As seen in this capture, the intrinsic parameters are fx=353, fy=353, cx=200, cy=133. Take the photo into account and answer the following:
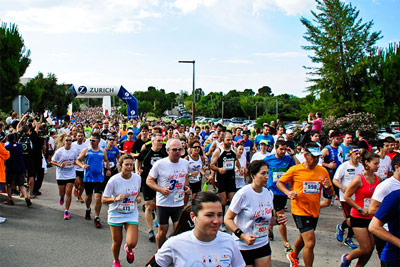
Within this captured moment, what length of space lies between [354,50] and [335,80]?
2.79 meters

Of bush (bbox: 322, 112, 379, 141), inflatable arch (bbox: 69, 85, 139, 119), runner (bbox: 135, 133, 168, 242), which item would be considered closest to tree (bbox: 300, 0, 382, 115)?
bush (bbox: 322, 112, 379, 141)

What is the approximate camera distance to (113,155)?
8.65 m

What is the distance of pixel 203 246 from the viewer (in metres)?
2.50

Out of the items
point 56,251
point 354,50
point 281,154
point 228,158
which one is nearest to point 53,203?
point 56,251

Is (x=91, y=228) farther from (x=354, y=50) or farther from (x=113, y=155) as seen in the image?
(x=354, y=50)

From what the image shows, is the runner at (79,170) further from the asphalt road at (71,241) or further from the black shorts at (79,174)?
the asphalt road at (71,241)

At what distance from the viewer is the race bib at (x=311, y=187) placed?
500 centimetres

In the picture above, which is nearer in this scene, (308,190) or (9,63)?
(308,190)

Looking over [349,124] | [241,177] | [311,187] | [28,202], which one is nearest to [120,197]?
[311,187]

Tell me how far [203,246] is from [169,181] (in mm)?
3001

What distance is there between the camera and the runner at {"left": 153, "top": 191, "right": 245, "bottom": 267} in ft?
8.11

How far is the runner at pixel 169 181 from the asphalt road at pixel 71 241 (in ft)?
2.45

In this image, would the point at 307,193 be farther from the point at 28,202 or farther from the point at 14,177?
the point at 14,177

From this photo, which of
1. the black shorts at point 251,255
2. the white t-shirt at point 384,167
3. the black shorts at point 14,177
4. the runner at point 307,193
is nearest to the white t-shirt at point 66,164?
the black shorts at point 14,177
